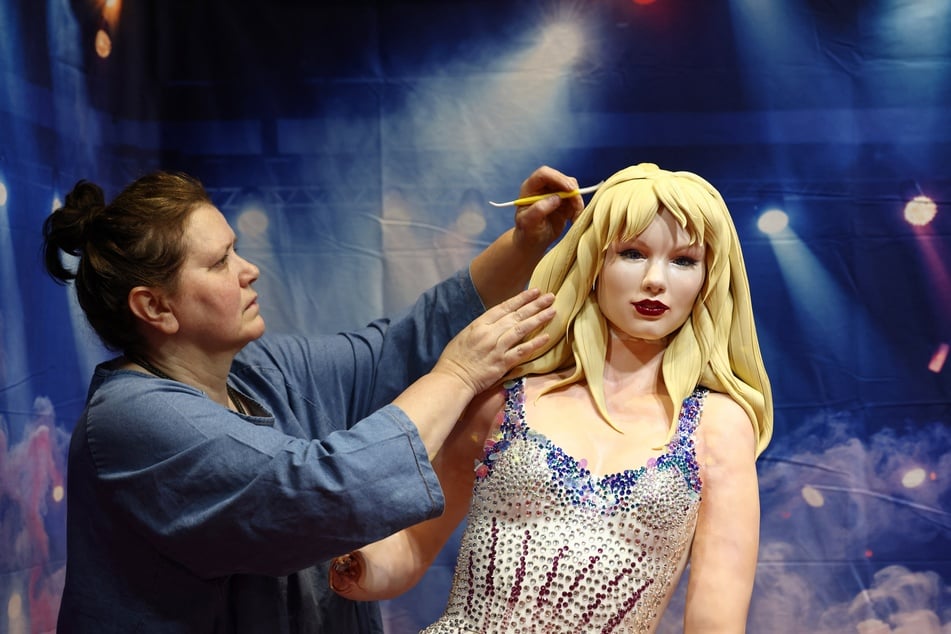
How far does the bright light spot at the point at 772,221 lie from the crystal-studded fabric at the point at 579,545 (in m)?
1.25

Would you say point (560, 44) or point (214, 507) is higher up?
point (560, 44)

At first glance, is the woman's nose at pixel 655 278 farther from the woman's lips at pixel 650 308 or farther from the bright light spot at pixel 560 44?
the bright light spot at pixel 560 44

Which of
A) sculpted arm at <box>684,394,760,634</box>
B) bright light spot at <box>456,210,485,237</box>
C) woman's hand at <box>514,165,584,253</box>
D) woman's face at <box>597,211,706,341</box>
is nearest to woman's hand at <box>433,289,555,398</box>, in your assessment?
woman's face at <box>597,211,706,341</box>

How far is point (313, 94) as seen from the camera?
9.94 feet

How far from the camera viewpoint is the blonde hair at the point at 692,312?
72.2 inches

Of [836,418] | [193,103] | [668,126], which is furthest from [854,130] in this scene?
[193,103]

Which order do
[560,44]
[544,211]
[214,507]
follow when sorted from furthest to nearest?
[560,44] < [544,211] < [214,507]

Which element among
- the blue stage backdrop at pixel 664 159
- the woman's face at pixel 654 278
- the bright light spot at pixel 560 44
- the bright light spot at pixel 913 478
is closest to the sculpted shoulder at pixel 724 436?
the woman's face at pixel 654 278

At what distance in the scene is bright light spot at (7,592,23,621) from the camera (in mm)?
2353

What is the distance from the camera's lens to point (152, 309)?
1.90 meters

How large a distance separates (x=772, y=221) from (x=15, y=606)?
218cm

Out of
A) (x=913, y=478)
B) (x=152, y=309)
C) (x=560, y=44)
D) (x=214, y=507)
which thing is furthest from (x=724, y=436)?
(x=560, y=44)

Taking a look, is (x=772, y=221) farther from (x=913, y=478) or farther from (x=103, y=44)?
(x=103, y=44)

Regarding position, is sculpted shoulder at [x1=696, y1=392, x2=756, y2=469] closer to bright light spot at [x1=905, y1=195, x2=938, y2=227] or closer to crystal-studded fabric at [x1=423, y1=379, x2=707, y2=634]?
crystal-studded fabric at [x1=423, y1=379, x2=707, y2=634]
